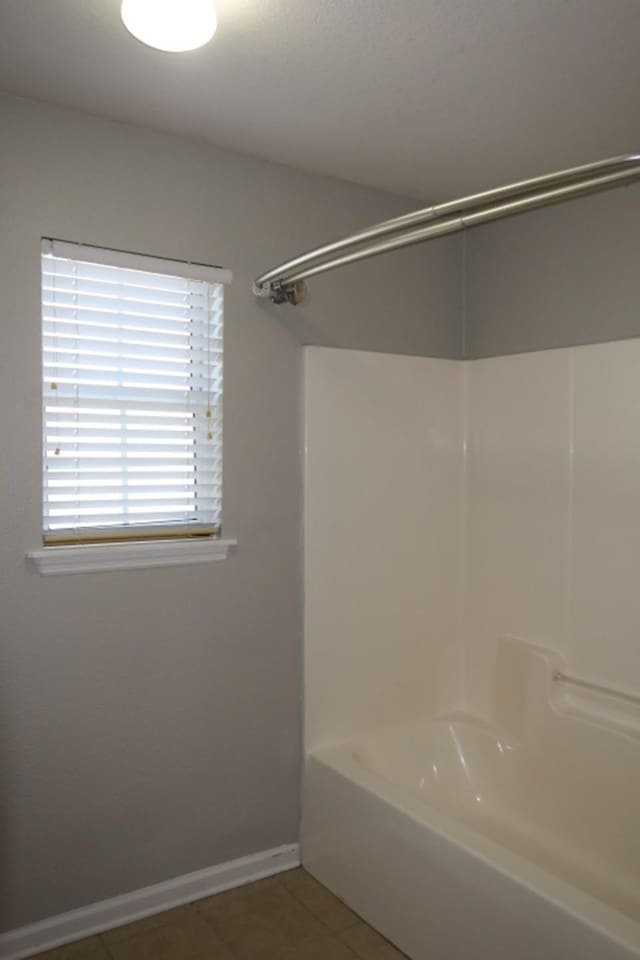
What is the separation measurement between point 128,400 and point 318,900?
1.66 metres

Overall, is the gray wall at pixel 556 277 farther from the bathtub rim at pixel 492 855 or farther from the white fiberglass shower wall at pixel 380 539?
the bathtub rim at pixel 492 855

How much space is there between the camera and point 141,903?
7.44 feet

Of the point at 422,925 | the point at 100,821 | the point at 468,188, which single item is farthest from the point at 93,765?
the point at 468,188

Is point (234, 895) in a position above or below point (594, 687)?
below

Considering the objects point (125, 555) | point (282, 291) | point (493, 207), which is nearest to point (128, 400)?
point (125, 555)

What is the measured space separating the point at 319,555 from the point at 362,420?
51 cm

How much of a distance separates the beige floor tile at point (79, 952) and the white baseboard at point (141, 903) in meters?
0.02

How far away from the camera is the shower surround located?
2.27m

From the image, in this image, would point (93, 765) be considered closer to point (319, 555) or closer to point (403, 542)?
point (319, 555)

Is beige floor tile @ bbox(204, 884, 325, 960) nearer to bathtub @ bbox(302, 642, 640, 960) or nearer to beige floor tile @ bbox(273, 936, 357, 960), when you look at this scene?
beige floor tile @ bbox(273, 936, 357, 960)

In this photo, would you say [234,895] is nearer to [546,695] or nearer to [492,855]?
[492,855]

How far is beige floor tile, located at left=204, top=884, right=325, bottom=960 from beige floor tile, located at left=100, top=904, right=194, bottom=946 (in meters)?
0.08

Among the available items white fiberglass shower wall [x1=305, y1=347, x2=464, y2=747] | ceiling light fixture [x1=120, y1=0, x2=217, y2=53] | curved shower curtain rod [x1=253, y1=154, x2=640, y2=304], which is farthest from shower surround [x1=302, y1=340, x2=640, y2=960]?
ceiling light fixture [x1=120, y1=0, x2=217, y2=53]

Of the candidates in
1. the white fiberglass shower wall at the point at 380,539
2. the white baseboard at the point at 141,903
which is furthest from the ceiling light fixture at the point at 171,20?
the white baseboard at the point at 141,903
